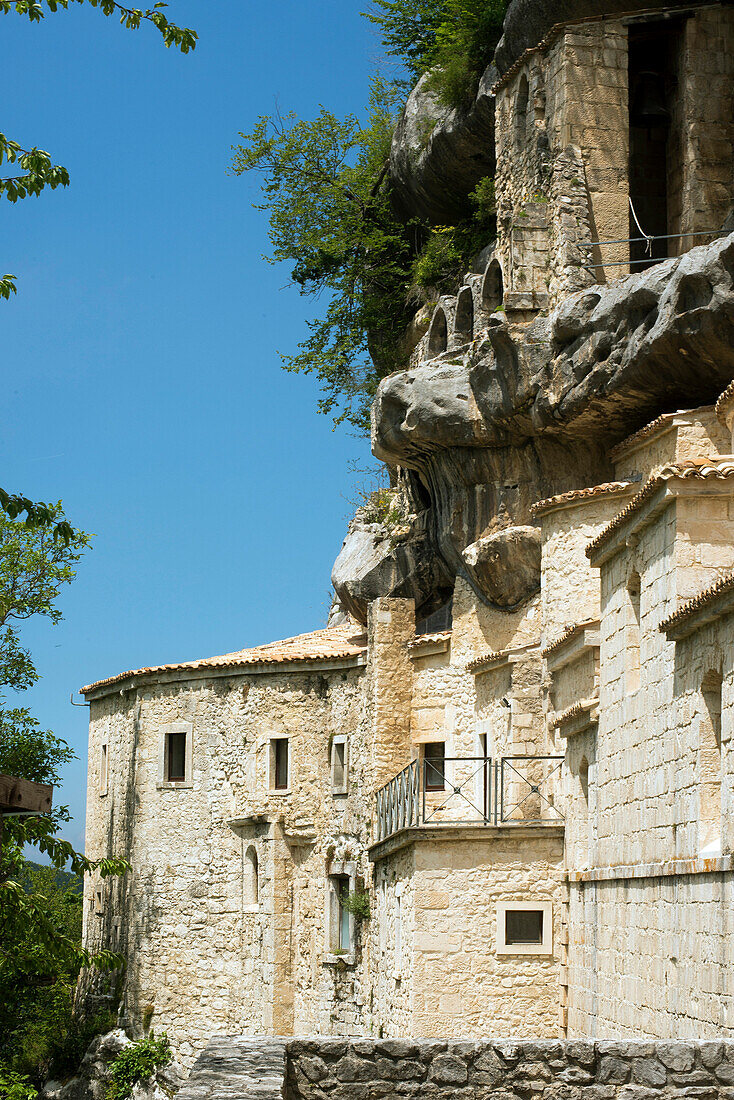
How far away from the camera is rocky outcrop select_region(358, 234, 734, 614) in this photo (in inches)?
864

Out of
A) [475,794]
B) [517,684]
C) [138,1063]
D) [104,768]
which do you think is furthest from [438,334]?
[138,1063]

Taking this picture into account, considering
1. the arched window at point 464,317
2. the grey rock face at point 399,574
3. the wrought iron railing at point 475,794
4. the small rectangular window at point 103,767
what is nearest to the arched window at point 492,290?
the arched window at point 464,317

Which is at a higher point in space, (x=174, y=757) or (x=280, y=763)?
(x=174, y=757)

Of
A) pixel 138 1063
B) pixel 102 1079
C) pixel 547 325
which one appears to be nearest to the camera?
pixel 547 325

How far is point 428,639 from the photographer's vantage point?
94.2ft

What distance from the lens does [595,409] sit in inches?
968

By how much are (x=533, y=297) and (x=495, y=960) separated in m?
12.1

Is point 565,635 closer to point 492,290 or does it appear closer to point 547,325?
point 547,325

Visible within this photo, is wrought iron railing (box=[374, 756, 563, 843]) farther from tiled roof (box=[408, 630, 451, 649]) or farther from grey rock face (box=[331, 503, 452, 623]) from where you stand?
grey rock face (box=[331, 503, 452, 623])

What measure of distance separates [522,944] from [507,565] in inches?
305

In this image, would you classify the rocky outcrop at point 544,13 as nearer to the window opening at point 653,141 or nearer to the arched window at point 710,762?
the window opening at point 653,141

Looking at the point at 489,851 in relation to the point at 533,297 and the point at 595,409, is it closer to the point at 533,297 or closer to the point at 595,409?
the point at 595,409

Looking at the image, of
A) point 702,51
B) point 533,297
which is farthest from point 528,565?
point 702,51

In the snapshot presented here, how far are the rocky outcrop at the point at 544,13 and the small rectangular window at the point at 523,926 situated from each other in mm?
16405
